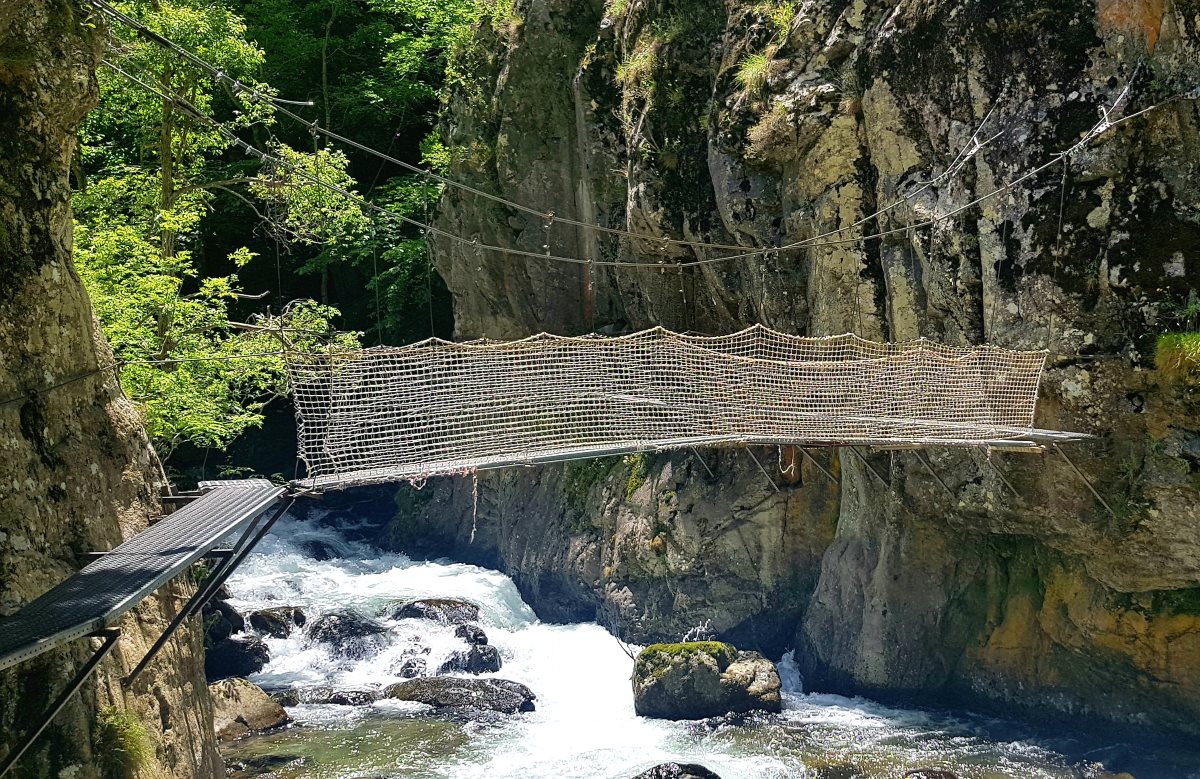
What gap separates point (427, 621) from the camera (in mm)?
15227

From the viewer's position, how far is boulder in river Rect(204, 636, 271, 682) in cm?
1404

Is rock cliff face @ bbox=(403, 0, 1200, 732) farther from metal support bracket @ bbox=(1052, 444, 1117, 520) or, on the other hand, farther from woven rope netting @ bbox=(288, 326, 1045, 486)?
woven rope netting @ bbox=(288, 326, 1045, 486)

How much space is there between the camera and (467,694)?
12.8 meters

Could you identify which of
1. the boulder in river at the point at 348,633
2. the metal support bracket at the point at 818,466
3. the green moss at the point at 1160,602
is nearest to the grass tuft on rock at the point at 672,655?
the metal support bracket at the point at 818,466

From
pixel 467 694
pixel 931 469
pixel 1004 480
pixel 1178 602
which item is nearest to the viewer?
pixel 1178 602

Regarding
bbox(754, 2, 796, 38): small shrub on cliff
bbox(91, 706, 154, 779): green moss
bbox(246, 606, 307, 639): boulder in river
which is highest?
bbox(754, 2, 796, 38): small shrub on cliff

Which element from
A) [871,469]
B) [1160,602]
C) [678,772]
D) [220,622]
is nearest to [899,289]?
[871,469]

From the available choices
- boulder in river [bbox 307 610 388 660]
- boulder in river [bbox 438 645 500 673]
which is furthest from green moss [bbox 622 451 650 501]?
boulder in river [bbox 307 610 388 660]

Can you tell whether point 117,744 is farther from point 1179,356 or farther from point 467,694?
point 467,694

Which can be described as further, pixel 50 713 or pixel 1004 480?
pixel 1004 480

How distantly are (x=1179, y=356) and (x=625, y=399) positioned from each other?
431 cm

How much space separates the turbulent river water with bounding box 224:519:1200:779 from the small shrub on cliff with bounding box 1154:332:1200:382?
3.17 meters

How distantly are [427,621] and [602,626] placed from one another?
2267 millimetres

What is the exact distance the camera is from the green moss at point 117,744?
16.3 ft
